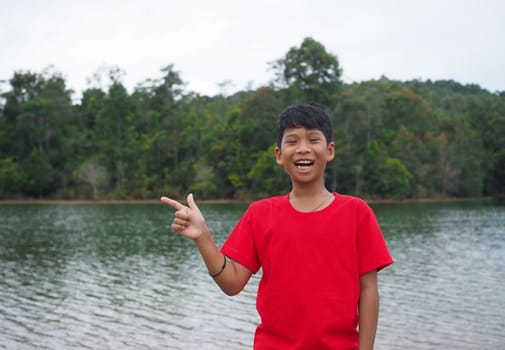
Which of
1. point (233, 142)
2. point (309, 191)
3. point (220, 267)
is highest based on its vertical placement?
point (233, 142)

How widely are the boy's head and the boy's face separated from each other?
2 centimetres

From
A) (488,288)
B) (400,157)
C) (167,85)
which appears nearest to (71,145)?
(167,85)

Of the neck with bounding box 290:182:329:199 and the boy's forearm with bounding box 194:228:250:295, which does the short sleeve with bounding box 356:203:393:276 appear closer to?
the neck with bounding box 290:182:329:199

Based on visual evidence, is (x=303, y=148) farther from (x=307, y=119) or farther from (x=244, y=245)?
(x=244, y=245)

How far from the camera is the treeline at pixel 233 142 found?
51.4 meters

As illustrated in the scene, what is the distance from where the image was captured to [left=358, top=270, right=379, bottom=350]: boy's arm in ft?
6.35

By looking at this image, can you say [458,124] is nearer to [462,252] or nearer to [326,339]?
[462,252]

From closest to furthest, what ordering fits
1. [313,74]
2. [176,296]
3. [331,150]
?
[331,150] → [176,296] → [313,74]

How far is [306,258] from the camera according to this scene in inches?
75.0

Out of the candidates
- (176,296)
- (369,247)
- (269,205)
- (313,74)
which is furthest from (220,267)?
(313,74)

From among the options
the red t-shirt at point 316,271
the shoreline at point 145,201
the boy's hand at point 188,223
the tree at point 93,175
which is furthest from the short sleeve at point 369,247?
the tree at point 93,175

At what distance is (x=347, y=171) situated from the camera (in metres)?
50.4

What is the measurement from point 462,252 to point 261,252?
1795cm

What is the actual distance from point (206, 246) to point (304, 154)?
1.58 ft
